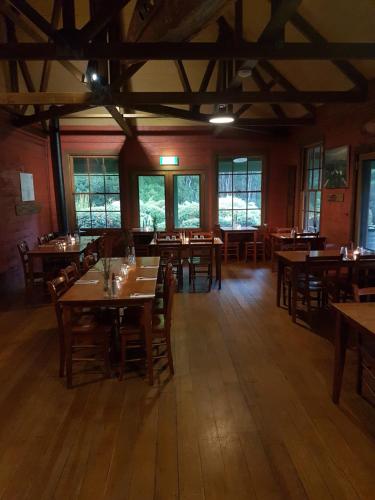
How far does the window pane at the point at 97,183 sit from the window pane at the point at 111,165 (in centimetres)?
24

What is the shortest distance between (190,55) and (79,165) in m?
5.65

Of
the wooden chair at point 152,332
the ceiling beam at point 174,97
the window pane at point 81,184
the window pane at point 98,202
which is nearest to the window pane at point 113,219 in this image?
the window pane at point 98,202

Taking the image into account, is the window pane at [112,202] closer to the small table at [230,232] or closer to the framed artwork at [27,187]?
the framed artwork at [27,187]

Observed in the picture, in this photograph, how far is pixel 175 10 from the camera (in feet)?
9.27

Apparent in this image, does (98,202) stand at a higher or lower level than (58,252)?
higher

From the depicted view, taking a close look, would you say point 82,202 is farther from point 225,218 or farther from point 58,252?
point 225,218

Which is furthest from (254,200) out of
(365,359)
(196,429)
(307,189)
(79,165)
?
(196,429)

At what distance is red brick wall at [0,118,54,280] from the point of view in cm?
606

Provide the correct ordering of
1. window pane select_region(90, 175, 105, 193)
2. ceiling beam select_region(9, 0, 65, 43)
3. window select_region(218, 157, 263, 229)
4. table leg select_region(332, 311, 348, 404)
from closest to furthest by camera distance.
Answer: table leg select_region(332, 311, 348, 404), ceiling beam select_region(9, 0, 65, 43), window pane select_region(90, 175, 105, 193), window select_region(218, 157, 263, 229)

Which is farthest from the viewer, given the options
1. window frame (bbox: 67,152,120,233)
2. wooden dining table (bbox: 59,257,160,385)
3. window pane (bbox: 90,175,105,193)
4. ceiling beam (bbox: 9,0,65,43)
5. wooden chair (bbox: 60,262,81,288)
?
window pane (bbox: 90,175,105,193)

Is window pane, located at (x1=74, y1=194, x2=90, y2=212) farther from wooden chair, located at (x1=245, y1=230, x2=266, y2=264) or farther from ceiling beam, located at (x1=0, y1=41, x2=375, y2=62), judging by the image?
ceiling beam, located at (x1=0, y1=41, x2=375, y2=62)

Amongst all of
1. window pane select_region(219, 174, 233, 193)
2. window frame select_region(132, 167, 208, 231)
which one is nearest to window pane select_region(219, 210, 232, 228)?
window frame select_region(132, 167, 208, 231)

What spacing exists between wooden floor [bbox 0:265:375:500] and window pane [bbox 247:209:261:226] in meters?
5.36

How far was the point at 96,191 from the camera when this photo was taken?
8711 millimetres
